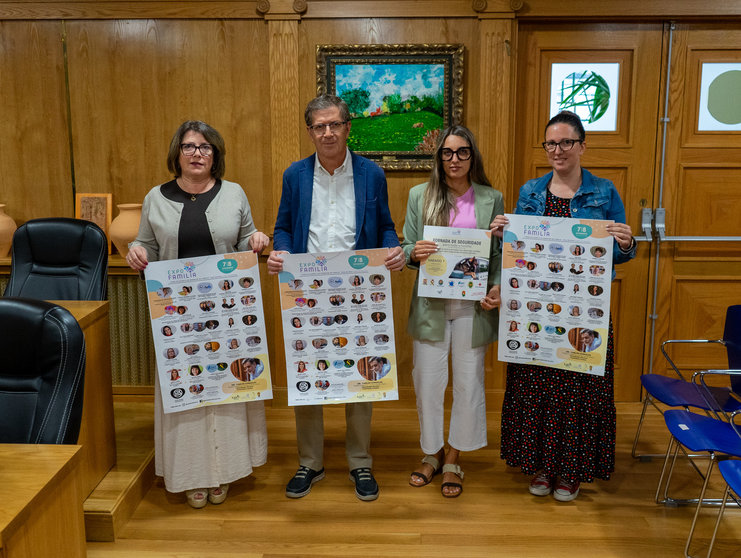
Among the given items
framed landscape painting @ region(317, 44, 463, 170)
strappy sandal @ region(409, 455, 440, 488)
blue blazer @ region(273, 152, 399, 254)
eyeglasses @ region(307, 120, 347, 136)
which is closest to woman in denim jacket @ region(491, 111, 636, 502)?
strappy sandal @ region(409, 455, 440, 488)

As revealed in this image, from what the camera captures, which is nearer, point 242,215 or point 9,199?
point 242,215

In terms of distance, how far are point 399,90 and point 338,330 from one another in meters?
1.69

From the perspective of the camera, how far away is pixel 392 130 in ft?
12.8

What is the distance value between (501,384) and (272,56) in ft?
7.78

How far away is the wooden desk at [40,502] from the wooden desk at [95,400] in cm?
107

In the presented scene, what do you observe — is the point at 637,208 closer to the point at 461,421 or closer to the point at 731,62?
the point at 731,62

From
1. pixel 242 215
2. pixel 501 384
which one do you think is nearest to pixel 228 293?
pixel 242 215

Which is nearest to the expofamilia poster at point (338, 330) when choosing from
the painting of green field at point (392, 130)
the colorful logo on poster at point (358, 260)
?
the colorful logo on poster at point (358, 260)

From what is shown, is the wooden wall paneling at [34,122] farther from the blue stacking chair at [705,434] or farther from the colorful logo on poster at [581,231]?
the blue stacking chair at [705,434]

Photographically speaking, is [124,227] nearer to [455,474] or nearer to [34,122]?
[34,122]

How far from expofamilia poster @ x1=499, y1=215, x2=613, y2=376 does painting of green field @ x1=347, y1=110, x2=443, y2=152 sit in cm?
132

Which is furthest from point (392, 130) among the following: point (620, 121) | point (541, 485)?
point (541, 485)

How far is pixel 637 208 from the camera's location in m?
4.08

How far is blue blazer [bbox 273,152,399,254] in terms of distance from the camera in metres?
2.83
